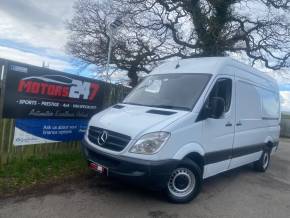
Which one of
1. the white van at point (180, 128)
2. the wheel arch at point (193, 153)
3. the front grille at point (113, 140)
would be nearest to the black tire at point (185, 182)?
the white van at point (180, 128)

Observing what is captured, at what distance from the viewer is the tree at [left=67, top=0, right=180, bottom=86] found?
817 inches

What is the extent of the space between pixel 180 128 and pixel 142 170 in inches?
36.5

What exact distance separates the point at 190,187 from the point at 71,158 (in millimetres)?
3201

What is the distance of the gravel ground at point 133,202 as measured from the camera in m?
4.99

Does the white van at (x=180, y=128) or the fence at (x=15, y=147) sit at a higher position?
the white van at (x=180, y=128)

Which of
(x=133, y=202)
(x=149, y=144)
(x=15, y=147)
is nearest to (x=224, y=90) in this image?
(x=149, y=144)

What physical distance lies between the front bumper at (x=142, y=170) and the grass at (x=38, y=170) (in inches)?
65.7

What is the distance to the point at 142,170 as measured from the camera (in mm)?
5012

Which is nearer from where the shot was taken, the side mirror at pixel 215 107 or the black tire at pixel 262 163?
the side mirror at pixel 215 107

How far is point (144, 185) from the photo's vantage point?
512 centimetres

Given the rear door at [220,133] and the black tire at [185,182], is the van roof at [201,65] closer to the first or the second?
the rear door at [220,133]

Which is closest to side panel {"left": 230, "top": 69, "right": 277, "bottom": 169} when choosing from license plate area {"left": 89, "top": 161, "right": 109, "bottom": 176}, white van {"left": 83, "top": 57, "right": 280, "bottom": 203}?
white van {"left": 83, "top": 57, "right": 280, "bottom": 203}

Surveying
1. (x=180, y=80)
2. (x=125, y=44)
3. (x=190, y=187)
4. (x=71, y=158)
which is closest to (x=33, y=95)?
(x=71, y=158)

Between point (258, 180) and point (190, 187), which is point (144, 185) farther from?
point (258, 180)
